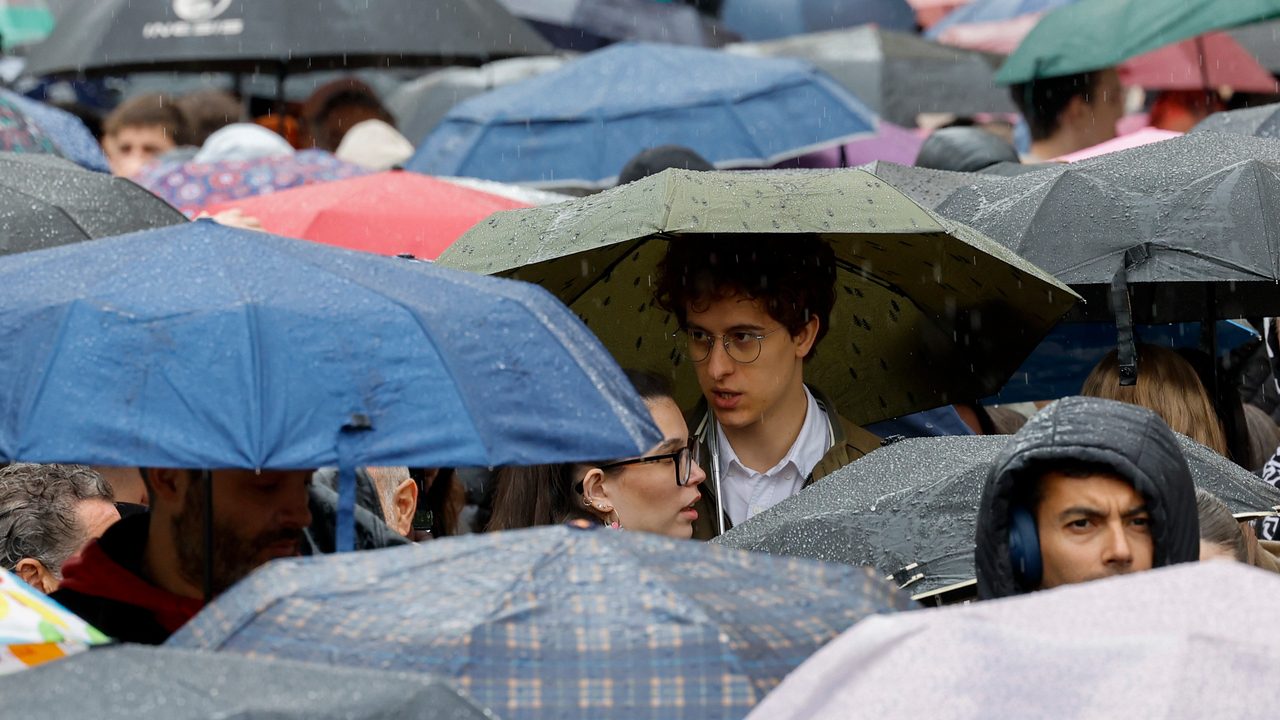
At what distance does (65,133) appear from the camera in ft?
31.0

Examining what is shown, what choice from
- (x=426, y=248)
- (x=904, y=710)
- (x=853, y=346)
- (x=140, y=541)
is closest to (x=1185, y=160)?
(x=853, y=346)

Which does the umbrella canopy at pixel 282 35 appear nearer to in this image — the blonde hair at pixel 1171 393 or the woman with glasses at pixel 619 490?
the blonde hair at pixel 1171 393

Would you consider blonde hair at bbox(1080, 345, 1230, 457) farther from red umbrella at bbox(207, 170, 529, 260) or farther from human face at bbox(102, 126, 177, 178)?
human face at bbox(102, 126, 177, 178)

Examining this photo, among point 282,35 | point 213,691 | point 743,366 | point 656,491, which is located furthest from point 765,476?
point 282,35

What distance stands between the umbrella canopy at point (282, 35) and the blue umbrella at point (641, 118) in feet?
0.99

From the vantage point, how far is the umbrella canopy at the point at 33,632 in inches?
143

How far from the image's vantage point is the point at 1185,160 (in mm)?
6875

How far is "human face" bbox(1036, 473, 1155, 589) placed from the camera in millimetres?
4652

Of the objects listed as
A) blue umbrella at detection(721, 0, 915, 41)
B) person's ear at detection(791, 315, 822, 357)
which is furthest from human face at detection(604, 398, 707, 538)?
blue umbrella at detection(721, 0, 915, 41)

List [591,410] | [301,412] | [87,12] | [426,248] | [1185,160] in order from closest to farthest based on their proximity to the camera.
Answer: [301,412], [591,410], [1185,160], [426,248], [87,12]

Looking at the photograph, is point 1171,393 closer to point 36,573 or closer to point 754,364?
point 754,364

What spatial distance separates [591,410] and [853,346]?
2.90 meters

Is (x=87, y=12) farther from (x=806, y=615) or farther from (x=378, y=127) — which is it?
(x=806, y=615)

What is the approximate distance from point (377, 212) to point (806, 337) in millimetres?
2557
